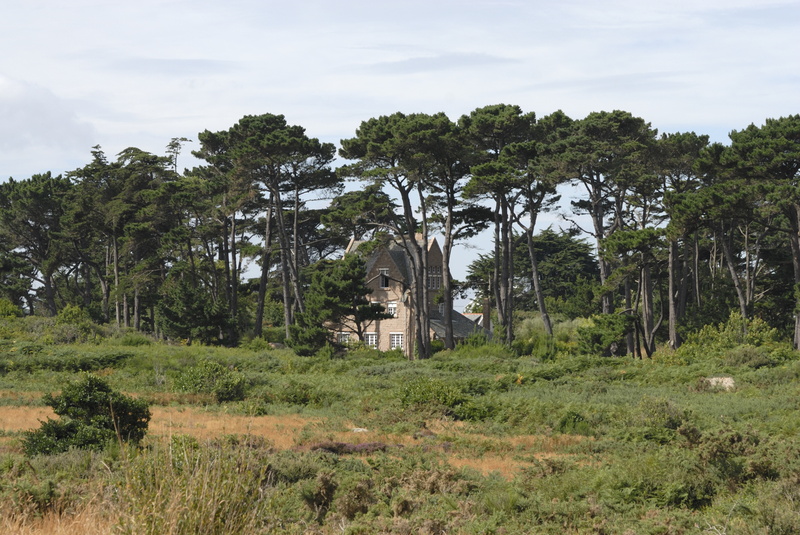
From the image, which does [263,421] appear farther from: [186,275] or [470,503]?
[186,275]

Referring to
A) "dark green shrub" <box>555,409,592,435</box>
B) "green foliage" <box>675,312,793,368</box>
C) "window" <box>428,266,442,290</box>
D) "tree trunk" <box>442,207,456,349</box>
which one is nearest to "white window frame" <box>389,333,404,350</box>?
"window" <box>428,266,442,290</box>

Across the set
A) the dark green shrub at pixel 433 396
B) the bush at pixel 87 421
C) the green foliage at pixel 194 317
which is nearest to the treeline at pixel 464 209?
the green foliage at pixel 194 317

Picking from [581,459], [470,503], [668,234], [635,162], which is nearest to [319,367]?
[668,234]

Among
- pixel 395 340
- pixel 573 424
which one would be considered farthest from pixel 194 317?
pixel 573 424

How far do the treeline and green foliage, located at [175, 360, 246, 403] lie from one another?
19173 millimetres

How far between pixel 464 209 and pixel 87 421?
34.5 meters

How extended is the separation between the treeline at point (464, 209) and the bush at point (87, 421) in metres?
27.9

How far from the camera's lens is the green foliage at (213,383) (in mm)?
28156

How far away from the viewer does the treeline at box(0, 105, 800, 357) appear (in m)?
40.6

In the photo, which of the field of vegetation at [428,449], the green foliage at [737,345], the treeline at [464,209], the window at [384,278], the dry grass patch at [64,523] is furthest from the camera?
the window at [384,278]

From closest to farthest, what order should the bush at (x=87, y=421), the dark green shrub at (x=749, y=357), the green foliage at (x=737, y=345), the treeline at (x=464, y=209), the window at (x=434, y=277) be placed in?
the bush at (x=87, y=421), the dark green shrub at (x=749, y=357), the green foliage at (x=737, y=345), the treeline at (x=464, y=209), the window at (x=434, y=277)

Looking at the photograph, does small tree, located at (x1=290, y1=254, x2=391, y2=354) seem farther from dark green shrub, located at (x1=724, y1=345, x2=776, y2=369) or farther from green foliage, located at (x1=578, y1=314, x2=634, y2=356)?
dark green shrub, located at (x1=724, y1=345, x2=776, y2=369)

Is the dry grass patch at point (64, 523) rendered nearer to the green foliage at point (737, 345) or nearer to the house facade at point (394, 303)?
the green foliage at point (737, 345)

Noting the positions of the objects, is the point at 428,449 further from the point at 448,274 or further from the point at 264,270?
the point at 264,270
